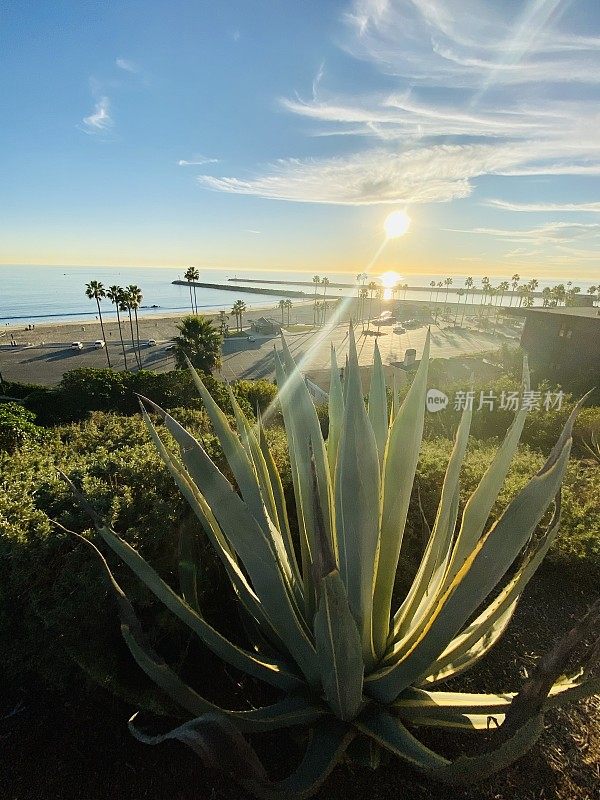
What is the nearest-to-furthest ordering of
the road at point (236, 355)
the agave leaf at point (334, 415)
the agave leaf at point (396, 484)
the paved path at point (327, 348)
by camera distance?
the agave leaf at point (396, 484) → the agave leaf at point (334, 415) → the road at point (236, 355) → the paved path at point (327, 348)

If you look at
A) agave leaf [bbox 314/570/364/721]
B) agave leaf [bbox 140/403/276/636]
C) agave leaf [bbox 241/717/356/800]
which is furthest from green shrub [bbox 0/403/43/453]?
agave leaf [bbox 314/570/364/721]

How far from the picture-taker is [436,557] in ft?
7.33

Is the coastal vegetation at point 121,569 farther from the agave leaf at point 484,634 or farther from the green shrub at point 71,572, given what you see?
the agave leaf at point 484,634

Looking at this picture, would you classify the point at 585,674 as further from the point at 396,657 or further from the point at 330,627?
the point at 330,627

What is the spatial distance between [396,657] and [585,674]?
0.78 m

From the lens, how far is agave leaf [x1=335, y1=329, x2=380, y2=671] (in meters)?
1.57

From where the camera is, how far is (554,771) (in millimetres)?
2232

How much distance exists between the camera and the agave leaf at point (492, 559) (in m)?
1.35

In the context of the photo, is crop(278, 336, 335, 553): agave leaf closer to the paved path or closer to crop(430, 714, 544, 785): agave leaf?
crop(430, 714, 544, 785): agave leaf

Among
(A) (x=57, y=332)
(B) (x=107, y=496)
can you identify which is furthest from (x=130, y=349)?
(B) (x=107, y=496)

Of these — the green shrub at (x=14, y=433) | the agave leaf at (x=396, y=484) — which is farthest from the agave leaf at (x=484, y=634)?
the green shrub at (x=14, y=433)

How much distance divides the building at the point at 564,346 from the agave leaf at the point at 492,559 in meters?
21.1

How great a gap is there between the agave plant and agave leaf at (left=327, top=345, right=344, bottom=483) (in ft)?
0.09

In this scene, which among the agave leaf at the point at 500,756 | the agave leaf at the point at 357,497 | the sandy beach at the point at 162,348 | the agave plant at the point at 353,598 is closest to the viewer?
the agave leaf at the point at 500,756
